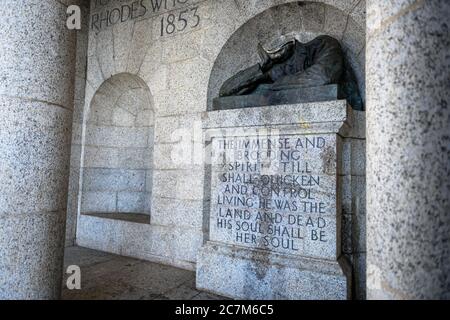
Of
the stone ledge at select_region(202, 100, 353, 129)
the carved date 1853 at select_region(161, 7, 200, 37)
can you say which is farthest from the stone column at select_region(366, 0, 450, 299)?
the carved date 1853 at select_region(161, 7, 200, 37)

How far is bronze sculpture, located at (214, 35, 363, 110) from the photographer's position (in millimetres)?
2672

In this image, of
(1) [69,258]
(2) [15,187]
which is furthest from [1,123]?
(1) [69,258]

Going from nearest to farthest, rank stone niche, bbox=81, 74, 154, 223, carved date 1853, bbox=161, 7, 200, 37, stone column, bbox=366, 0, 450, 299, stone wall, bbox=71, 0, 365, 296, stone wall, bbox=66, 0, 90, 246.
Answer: stone column, bbox=366, 0, 450, 299, stone wall, bbox=71, 0, 365, 296, carved date 1853, bbox=161, 7, 200, 37, stone wall, bbox=66, 0, 90, 246, stone niche, bbox=81, 74, 154, 223

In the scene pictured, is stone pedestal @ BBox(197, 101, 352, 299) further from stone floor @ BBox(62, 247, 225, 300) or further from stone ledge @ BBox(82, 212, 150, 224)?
stone ledge @ BBox(82, 212, 150, 224)

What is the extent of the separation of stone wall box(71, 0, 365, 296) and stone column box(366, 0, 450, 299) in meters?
2.07

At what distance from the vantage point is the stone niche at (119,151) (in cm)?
447

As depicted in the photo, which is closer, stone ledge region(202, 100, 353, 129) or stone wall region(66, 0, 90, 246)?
stone ledge region(202, 100, 353, 129)

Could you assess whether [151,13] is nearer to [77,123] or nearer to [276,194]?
[77,123]

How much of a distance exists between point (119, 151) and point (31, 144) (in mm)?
3135

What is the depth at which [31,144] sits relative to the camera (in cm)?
167

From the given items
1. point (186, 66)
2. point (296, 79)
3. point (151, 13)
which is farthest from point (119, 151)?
point (296, 79)

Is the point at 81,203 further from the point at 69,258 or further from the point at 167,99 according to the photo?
the point at 167,99

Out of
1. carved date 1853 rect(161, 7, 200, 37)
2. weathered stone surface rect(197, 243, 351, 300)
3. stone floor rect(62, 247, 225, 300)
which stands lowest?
stone floor rect(62, 247, 225, 300)

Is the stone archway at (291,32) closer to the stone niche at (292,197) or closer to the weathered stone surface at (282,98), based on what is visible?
the stone niche at (292,197)
